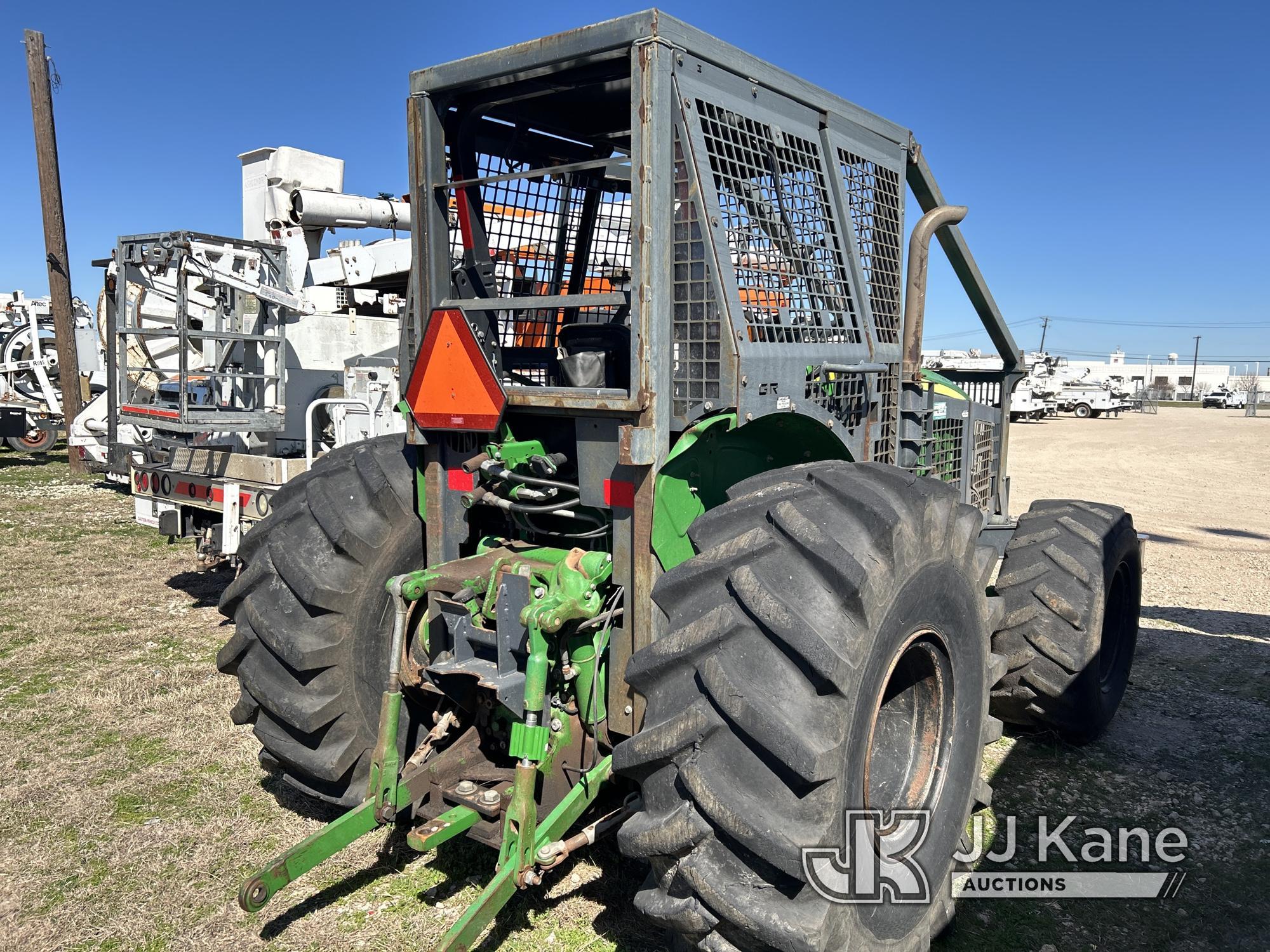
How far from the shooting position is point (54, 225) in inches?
609

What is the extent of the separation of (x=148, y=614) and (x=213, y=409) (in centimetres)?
228

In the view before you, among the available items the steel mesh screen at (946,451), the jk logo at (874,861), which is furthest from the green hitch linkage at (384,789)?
the steel mesh screen at (946,451)

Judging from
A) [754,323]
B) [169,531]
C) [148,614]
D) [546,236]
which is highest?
[546,236]

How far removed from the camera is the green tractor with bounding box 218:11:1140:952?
7.25 ft

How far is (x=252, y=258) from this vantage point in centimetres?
902

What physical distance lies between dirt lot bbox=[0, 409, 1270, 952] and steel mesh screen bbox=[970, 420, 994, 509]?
1.40 m

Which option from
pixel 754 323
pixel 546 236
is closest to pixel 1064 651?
pixel 754 323

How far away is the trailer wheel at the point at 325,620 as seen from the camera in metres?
3.29

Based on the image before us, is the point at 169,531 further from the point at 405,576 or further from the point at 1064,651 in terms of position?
the point at 1064,651

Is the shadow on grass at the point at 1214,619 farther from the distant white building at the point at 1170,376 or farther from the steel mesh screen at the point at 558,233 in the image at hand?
the distant white building at the point at 1170,376

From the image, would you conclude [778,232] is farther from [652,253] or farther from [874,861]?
[874,861]

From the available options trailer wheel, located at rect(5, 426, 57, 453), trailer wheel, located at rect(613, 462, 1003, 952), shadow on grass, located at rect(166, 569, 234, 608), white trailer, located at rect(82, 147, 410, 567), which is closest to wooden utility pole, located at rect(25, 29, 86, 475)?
trailer wheel, located at rect(5, 426, 57, 453)

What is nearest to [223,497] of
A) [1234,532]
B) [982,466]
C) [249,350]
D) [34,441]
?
[249,350]

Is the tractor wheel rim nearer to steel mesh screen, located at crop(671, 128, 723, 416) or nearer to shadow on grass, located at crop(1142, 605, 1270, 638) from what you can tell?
steel mesh screen, located at crop(671, 128, 723, 416)
